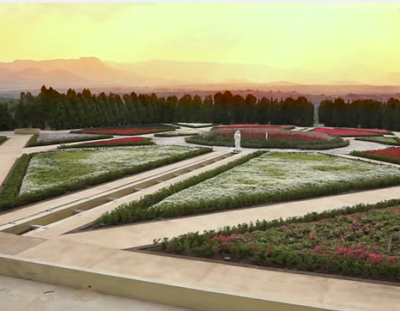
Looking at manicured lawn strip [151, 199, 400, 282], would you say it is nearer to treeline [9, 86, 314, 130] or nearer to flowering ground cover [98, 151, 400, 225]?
flowering ground cover [98, 151, 400, 225]

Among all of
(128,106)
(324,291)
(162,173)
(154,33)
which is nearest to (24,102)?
(128,106)

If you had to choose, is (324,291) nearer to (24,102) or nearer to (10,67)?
(24,102)

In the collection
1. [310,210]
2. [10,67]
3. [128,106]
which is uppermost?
[10,67]

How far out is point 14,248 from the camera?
538cm

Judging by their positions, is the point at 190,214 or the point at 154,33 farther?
the point at 154,33

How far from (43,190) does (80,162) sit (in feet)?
15.4

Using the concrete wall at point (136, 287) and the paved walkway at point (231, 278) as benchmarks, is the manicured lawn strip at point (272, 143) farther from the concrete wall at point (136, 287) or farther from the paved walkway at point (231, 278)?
the concrete wall at point (136, 287)

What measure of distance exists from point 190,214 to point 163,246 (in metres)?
1.92

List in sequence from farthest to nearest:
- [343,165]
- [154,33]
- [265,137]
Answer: [154,33], [265,137], [343,165]

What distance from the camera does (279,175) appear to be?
10.9 m

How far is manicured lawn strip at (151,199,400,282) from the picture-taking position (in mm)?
4719

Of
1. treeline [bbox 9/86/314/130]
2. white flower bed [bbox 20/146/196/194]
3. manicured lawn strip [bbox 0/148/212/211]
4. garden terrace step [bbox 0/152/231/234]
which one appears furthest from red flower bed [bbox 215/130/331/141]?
treeline [bbox 9/86/314/130]

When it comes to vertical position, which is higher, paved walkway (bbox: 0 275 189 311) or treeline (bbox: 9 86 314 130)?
treeline (bbox: 9 86 314 130)

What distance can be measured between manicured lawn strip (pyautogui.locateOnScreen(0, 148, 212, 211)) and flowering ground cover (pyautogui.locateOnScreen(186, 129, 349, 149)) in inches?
199
